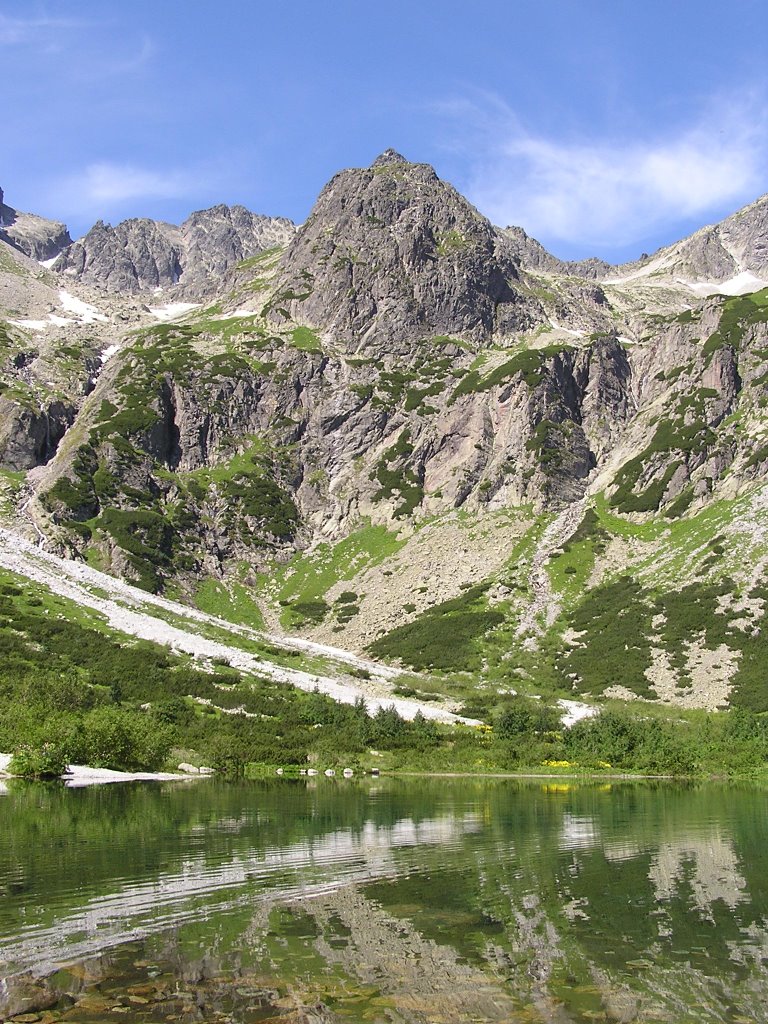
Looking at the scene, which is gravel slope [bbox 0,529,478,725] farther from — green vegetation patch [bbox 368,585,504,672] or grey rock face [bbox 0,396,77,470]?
grey rock face [bbox 0,396,77,470]

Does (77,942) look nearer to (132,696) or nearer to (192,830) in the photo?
(192,830)

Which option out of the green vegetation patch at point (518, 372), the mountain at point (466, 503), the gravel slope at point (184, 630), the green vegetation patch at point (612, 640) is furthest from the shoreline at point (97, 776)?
the green vegetation patch at point (518, 372)

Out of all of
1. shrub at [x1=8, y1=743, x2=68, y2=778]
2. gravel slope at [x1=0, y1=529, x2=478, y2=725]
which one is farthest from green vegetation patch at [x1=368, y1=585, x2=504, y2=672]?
shrub at [x1=8, y1=743, x2=68, y2=778]

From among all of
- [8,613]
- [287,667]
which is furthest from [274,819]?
[8,613]

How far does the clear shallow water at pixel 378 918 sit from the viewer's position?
13.0 m

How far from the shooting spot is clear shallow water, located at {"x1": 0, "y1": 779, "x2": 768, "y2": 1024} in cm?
1299

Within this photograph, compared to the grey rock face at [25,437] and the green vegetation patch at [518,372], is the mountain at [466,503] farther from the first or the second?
the green vegetation patch at [518,372]

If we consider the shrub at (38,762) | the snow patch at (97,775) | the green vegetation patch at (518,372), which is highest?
the green vegetation patch at (518,372)

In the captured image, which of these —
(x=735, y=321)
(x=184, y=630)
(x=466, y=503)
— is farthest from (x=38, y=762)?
(x=735, y=321)

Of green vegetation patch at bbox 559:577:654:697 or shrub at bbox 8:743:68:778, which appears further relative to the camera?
green vegetation patch at bbox 559:577:654:697

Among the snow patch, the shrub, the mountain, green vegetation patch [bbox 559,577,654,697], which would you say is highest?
the mountain

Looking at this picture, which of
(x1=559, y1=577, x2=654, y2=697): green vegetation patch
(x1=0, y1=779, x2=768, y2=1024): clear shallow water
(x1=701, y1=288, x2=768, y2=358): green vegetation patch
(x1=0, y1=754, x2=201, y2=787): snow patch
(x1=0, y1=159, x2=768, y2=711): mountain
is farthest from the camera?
(x1=701, y1=288, x2=768, y2=358): green vegetation patch

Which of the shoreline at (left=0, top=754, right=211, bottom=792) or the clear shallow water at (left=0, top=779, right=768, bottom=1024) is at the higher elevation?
the clear shallow water at (left=0, top=779, right=768, bottom=1024)

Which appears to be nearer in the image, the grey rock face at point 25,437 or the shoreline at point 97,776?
the shoreline at point 97,776
